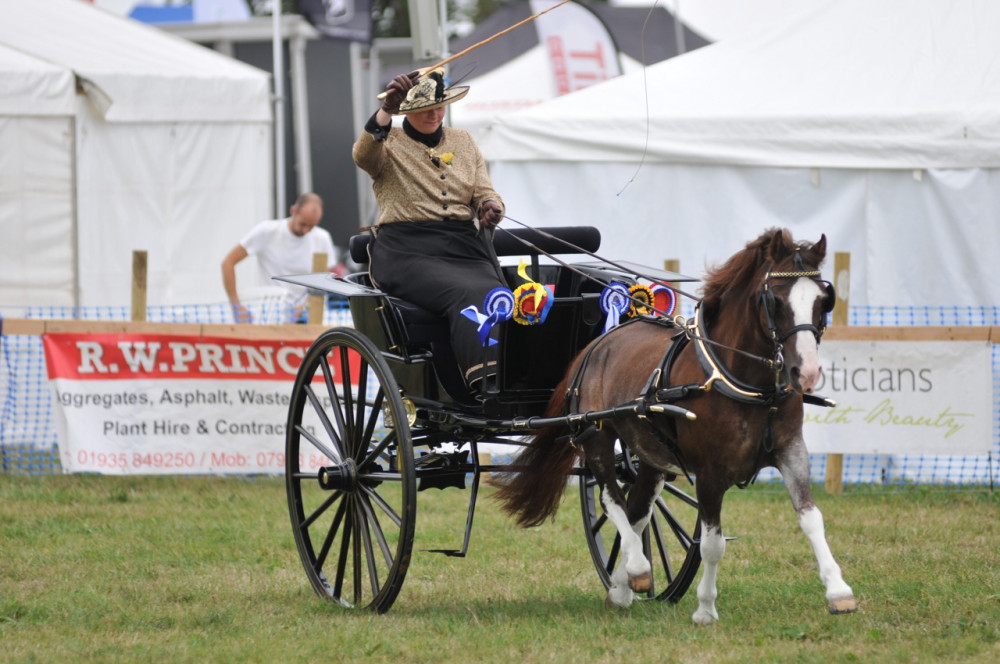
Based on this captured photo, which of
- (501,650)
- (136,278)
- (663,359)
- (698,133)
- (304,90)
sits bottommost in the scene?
(501,650)

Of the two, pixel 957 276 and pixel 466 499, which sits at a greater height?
pixel 957 276

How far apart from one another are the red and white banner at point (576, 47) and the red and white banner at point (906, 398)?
23.5 feet

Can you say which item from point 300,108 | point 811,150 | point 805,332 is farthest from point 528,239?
point 300,108

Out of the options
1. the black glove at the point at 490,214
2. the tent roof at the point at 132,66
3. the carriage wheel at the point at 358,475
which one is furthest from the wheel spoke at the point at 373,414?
the tent roof at the point at 132,66

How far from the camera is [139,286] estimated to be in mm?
9344

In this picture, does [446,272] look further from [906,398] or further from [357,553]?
[906,398]

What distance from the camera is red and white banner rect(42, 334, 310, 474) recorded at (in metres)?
8.95

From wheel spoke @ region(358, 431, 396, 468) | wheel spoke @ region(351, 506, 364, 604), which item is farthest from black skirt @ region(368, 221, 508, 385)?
wheel spoke @ region(351, 506, 364, 604)

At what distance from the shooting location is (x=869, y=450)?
338 inches

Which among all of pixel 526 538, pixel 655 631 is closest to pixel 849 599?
pixel 655 631

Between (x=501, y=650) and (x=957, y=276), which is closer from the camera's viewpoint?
(x=501, y=650)

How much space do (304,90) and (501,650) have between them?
1323 cm

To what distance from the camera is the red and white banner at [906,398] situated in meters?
8.39

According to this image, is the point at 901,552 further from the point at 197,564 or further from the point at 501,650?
the point at 197,564
